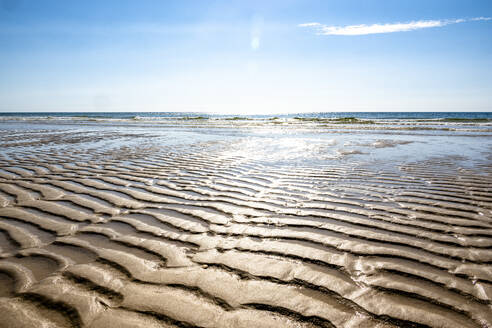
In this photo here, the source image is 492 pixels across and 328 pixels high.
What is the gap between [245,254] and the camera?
254cm

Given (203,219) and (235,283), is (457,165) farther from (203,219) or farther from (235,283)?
(235,283)

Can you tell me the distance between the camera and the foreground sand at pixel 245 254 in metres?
1.80

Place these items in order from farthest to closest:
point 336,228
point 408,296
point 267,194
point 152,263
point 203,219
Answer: point 267,194
point 203,219
point 336,228
point 152,263
point 408,296

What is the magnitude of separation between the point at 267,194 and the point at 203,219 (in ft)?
4.45

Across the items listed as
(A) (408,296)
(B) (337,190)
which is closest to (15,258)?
(A) (408,296)

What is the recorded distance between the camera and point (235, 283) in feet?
6.91

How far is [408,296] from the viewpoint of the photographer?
1.97 m

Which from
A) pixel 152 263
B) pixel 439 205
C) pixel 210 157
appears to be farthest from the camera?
pixel 210 157

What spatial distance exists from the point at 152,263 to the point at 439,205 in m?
3.81

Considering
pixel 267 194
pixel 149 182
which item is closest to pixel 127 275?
pixel 267 194

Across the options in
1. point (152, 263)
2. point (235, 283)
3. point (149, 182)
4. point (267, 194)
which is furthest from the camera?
point (149, 182)

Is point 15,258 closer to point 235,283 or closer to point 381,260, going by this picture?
point 235,283

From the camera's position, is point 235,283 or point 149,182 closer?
point 235,283

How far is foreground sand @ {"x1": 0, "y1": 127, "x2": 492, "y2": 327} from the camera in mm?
1802
